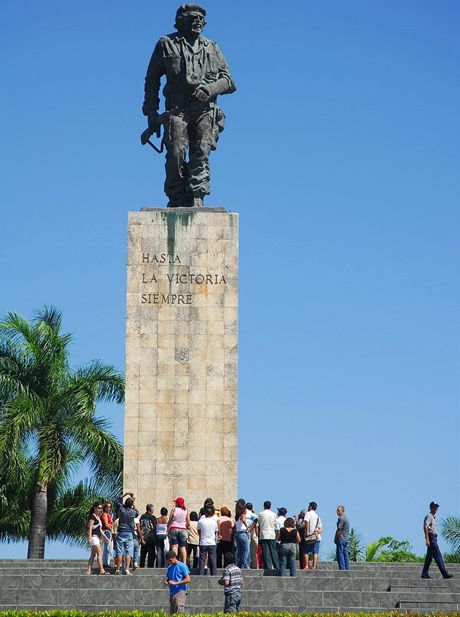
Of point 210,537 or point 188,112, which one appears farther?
point 188,112

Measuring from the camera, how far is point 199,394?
31625 mm

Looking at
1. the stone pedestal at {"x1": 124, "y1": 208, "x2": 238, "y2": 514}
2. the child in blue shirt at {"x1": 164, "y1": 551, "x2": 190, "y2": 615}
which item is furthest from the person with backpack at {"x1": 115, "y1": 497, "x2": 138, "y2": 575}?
the stone pedestal at {"x1": 124, "y1": 208, "x2": 238, "y2": 514}

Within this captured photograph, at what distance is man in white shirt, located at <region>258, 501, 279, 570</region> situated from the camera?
27.0 m

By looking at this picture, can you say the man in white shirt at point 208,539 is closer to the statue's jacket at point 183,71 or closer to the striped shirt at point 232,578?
the striped shirt at point 232,578

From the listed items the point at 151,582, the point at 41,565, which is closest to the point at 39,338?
the point at 41,565

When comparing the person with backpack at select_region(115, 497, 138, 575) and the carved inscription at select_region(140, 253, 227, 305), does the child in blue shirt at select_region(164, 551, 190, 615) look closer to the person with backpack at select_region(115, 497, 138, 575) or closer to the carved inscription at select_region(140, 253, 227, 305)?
the person with backpack at select_region(115, 497, 138, 575)

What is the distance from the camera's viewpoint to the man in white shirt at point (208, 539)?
2638 cm

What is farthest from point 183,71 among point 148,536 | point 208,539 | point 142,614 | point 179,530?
point 142,614

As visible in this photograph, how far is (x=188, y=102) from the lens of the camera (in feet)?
109

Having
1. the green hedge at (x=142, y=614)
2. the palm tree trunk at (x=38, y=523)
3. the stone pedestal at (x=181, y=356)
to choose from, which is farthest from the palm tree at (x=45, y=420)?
the green hedge at (x=142, y=614)

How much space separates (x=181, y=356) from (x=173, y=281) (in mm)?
1642

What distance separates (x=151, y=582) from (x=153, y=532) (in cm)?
280

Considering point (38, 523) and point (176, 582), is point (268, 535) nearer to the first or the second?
point (176, 582)

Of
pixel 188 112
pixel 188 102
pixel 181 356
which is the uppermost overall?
pixel 188 102
